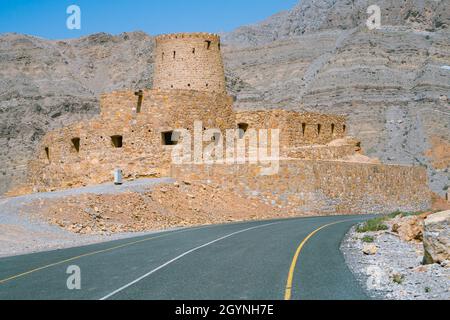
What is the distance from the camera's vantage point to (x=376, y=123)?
7231 centimetres

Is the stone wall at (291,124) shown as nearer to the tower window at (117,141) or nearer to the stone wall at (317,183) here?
the stone wall at (317,183)

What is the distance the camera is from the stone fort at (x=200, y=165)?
100 ft

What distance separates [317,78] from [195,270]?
7628cm

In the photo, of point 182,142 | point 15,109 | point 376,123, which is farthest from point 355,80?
point 182,142

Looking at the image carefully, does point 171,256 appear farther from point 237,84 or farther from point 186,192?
point 237,84

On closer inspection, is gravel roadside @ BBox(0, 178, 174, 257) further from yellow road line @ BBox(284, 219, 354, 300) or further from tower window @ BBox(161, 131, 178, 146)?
tower window @ BBox(161, 131, 178, 146)

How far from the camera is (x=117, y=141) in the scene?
32.6m

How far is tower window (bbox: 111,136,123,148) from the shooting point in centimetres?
3244

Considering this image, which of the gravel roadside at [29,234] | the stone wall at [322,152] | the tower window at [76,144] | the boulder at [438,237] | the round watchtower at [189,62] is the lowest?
the gravel roadside at [29,234]

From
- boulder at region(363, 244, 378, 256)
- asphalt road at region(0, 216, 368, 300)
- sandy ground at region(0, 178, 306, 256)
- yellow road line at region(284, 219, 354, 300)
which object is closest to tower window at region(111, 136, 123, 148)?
sandy ground at region(0, 178, 306, 256)

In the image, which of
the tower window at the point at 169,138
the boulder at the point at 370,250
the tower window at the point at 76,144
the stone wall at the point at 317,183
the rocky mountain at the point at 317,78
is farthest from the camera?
the rocky mountain at the point at 317,78

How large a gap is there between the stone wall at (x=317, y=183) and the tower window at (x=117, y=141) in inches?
138

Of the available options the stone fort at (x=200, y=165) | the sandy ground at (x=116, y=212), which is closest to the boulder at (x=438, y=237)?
the sandy ground at (x=116, y=212)
